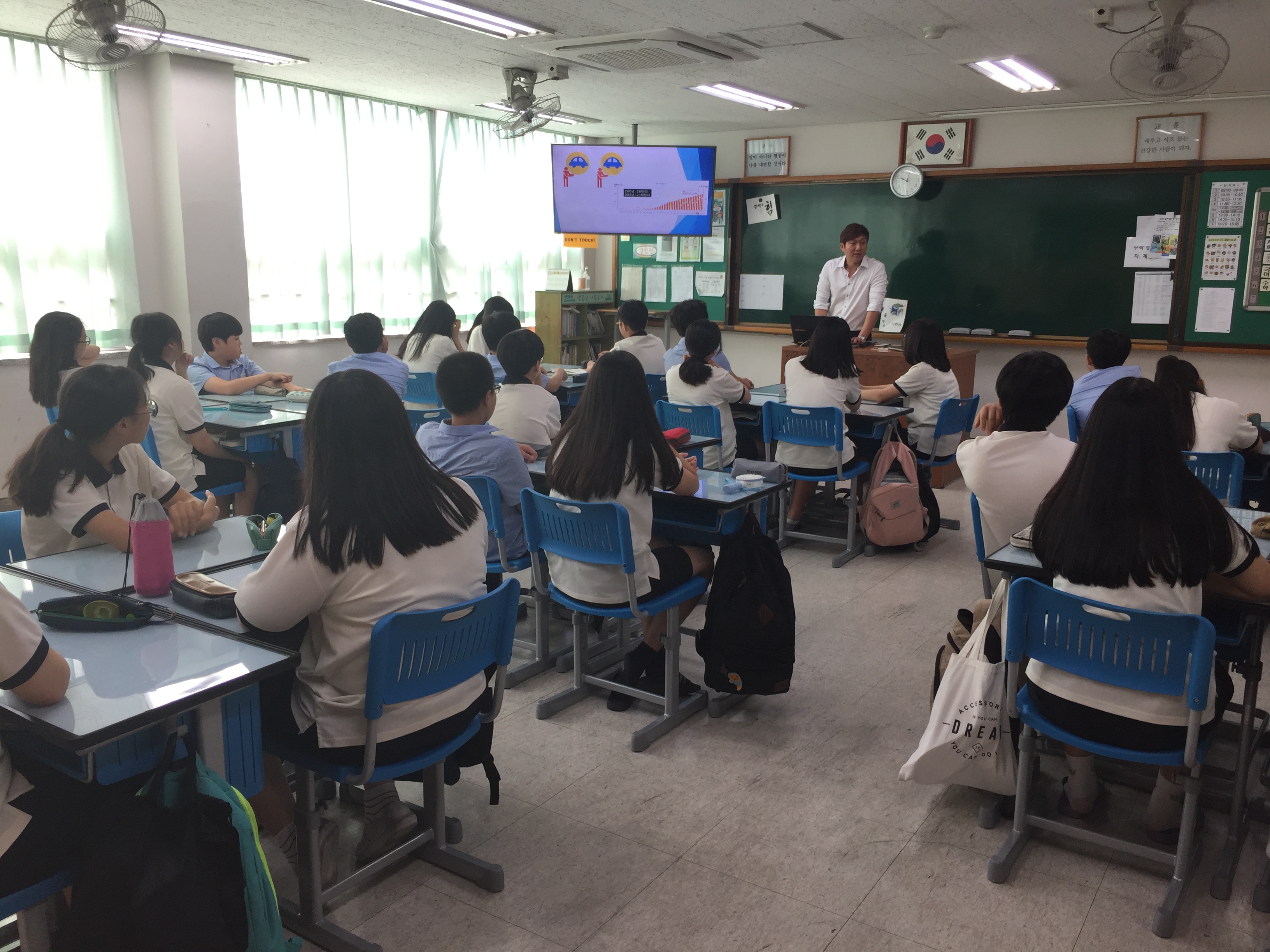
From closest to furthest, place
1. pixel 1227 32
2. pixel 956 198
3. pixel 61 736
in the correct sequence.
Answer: pixel 61 736, pixel 1227 32, pixel 956 198

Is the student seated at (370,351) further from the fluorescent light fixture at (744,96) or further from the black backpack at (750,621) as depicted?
the fluorescent light fixture at (744,96)

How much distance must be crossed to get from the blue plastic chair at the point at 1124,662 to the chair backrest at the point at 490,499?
1696 mm

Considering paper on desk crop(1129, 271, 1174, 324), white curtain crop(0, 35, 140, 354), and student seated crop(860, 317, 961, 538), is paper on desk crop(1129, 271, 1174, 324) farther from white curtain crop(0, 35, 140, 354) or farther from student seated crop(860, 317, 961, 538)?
white curtain crop(0, 35, 140, 354)

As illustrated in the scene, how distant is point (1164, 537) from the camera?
80.7 inches

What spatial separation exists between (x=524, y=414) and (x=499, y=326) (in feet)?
5.88

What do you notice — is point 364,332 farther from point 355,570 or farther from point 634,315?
point 355,570

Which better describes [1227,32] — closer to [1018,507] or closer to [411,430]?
[1018,507]

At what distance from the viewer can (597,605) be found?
299 cm

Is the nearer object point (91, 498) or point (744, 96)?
point (91, 498)

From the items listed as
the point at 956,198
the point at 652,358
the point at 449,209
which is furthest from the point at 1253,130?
the point at 449,209

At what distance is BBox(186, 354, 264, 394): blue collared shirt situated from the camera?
521 centimetres

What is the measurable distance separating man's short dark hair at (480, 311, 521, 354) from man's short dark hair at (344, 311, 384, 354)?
65 centimetres

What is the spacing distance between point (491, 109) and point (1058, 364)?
662cm

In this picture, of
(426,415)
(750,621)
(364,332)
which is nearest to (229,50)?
(364,332)
